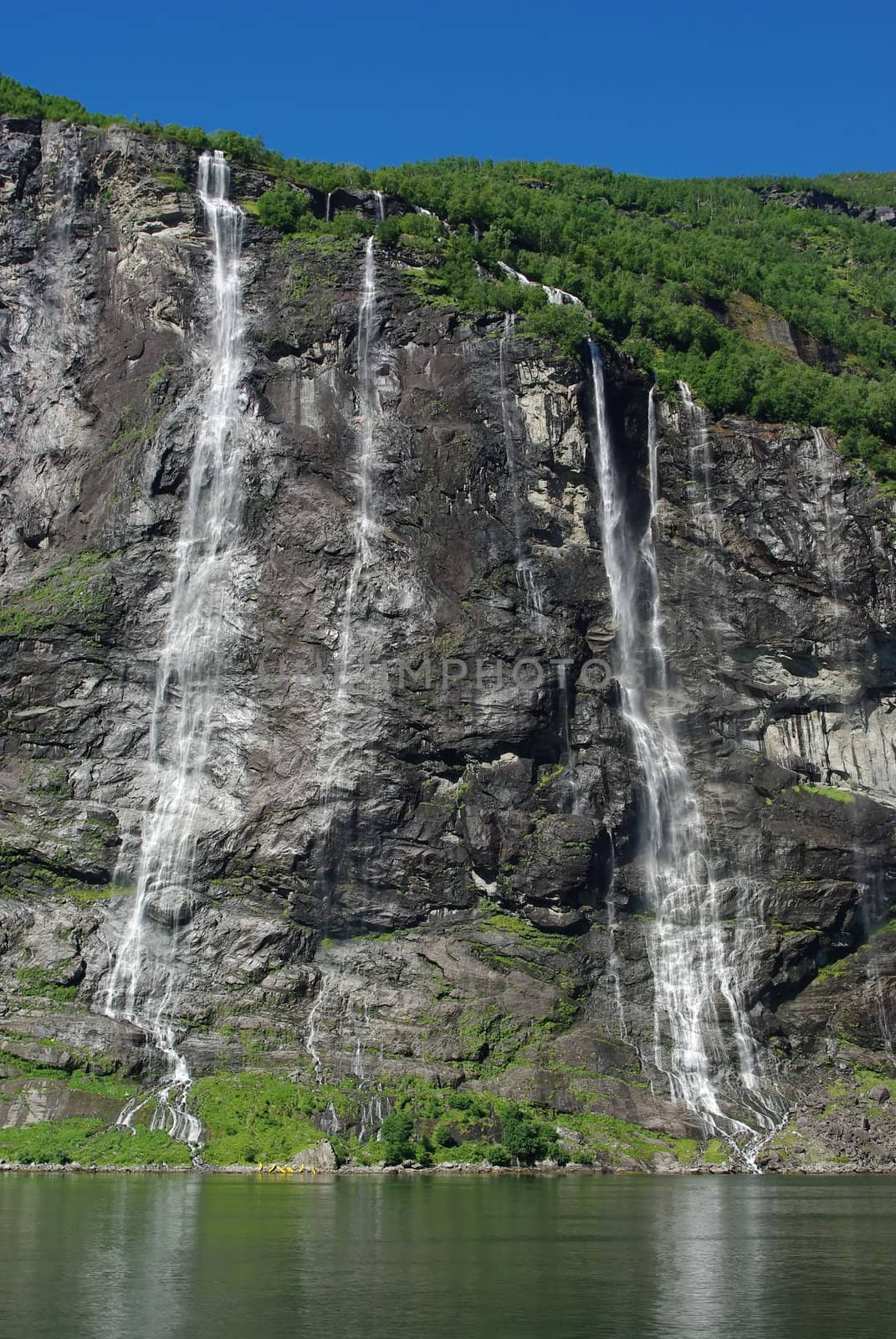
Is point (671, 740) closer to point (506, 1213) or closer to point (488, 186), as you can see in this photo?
point (506, 1213)

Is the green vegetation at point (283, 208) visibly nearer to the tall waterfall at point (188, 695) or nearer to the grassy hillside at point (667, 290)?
the grassy hillside at point (667, 290)

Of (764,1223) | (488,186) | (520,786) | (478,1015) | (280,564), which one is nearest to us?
(764,1223)

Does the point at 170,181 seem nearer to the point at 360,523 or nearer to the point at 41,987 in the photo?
the point at 360,523

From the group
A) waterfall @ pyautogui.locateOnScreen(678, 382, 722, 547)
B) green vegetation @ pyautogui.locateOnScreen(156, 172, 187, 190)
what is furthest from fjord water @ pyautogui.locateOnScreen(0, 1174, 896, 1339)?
green vegetation @ pyautogui.locateOnScreen(156, 172, 187, 190)

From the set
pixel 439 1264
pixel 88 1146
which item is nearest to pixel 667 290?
pixel 88 1146

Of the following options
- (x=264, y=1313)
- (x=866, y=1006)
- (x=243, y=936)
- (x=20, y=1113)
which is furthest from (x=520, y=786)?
(x=264, y=1313)
